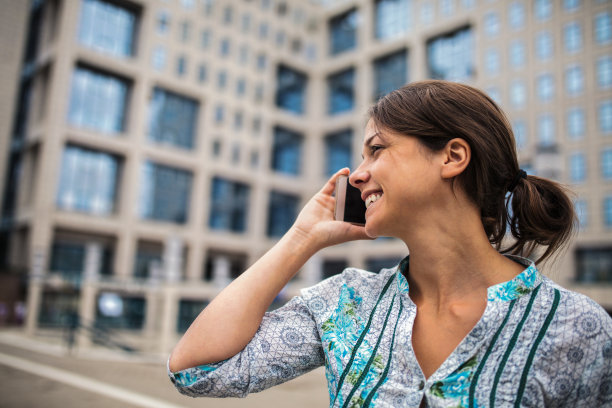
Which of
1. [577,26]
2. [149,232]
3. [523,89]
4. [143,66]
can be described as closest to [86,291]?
[149,232]

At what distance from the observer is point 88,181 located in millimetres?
37031

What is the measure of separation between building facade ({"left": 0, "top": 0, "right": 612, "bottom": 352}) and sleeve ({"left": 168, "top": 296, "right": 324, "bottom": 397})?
2409cm

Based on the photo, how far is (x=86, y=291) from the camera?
2578cm

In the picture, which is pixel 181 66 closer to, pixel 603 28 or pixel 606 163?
pixel 603 28

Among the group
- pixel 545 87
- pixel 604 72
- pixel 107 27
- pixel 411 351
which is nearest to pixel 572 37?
pixel 604 72

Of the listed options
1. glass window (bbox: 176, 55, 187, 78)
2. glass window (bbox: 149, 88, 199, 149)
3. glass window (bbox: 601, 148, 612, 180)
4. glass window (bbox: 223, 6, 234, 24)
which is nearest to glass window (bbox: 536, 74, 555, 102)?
glass window (bbox: 601, 148, 612, 180)

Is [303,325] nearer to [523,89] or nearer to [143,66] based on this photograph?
[523,89]

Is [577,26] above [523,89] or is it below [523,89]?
above

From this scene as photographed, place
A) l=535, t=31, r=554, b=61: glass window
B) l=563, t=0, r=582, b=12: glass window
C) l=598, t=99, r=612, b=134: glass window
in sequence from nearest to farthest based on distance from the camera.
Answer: l=598, t=99, r=612, b=134: glass window
l=563, t=0, r=582, b=12: glass window
l=535, t=31, r=554, b=61: glass window

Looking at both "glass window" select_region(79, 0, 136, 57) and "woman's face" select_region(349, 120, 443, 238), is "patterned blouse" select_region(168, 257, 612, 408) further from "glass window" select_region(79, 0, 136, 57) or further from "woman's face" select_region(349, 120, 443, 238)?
"glass window" select_region(79, 0, 136, 57)

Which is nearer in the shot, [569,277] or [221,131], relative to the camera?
[569,277]

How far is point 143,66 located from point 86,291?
20.2 m

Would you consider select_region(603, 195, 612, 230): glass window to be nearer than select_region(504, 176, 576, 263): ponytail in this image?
No

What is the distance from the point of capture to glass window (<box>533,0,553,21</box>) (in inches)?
1412
